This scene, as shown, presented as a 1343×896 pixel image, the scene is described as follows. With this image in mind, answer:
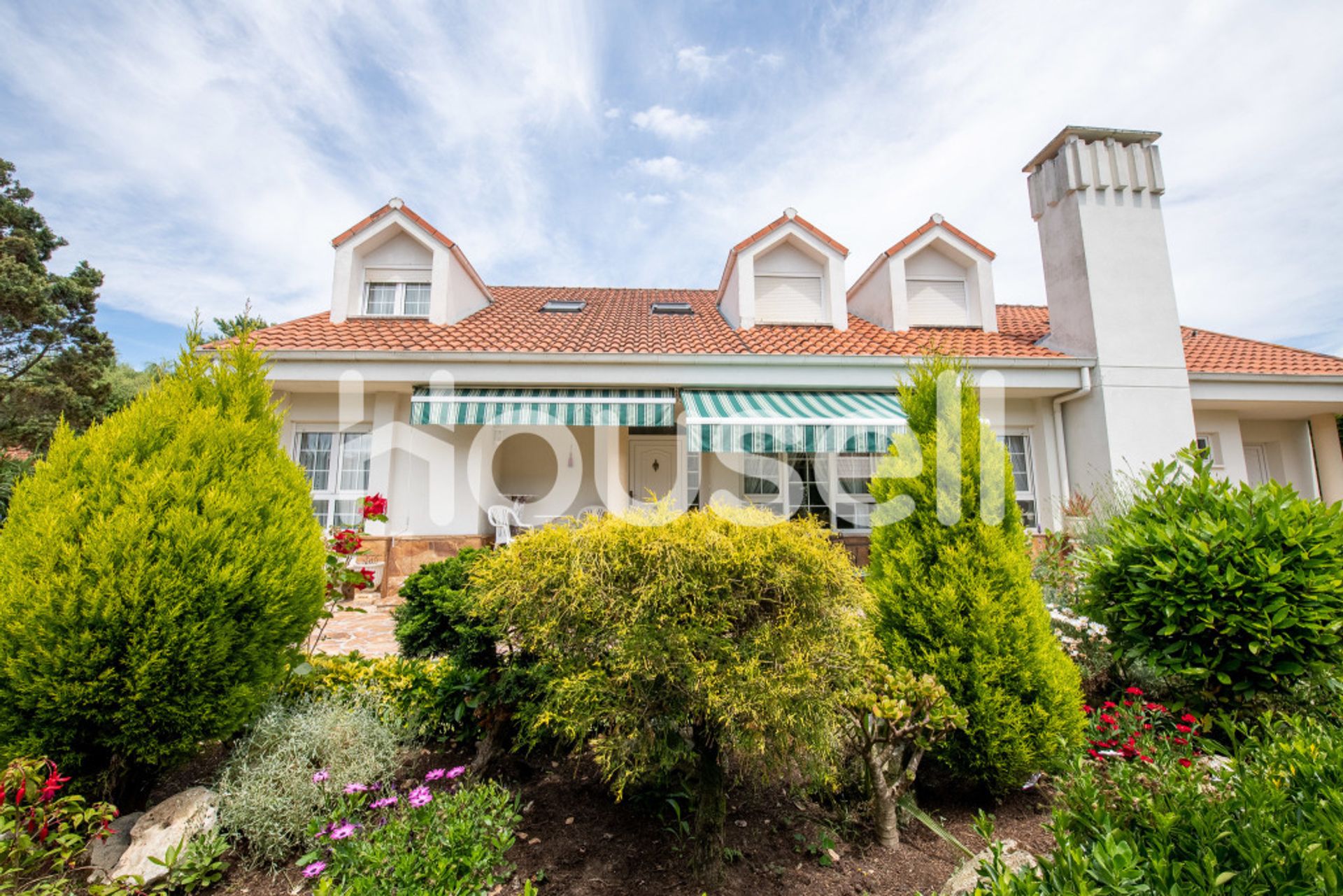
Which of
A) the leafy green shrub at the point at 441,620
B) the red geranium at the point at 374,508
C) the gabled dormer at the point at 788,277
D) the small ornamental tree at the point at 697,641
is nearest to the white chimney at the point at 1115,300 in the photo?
the gabled dormer at the point at 788,277

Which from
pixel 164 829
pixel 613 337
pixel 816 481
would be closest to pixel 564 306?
pixel 613 337

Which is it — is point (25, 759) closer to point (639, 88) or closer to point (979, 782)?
point (979, 782)

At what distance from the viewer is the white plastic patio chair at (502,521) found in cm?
1506

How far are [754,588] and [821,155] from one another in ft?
46.0

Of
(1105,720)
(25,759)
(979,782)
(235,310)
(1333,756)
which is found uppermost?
(235,310)

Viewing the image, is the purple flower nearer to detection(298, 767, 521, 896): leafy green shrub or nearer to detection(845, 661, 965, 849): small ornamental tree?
detection(298, 767, 521, 896): leafy green shrub

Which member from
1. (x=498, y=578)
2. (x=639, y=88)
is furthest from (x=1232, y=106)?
(x=498, y=578)

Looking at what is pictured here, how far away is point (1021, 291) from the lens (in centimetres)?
2253

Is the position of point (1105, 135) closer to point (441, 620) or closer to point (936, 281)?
point (936, 281)

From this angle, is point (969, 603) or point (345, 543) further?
point (345, 543)

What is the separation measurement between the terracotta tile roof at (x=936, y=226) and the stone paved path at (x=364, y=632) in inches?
692

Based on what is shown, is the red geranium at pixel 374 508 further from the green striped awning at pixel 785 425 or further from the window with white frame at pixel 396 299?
the window with white frame at pixel 396 299

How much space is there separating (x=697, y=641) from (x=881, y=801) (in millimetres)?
2508

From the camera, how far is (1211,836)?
214cm
